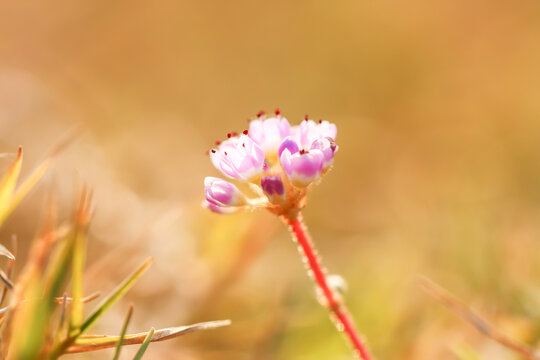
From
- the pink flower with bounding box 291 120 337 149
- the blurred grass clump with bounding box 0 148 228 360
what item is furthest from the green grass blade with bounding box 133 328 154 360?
the pink flower with bounding box 291 120 337 149

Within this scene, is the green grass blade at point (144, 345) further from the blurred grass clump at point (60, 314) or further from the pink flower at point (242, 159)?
the pink flower at point (242, 159)

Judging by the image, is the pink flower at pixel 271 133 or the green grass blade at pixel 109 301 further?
the pink flower at pixel 271 133

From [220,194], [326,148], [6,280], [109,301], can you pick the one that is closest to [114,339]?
[109,301]

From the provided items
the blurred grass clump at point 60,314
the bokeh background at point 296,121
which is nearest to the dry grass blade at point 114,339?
the blurred grass clump at point 60,314

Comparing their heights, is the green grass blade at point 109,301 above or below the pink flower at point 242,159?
below

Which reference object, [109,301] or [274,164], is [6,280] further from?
[274,164]

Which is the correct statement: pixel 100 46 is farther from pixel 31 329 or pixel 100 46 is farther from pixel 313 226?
pixel 31 329

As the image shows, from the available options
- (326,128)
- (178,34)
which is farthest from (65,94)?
(326,128)
